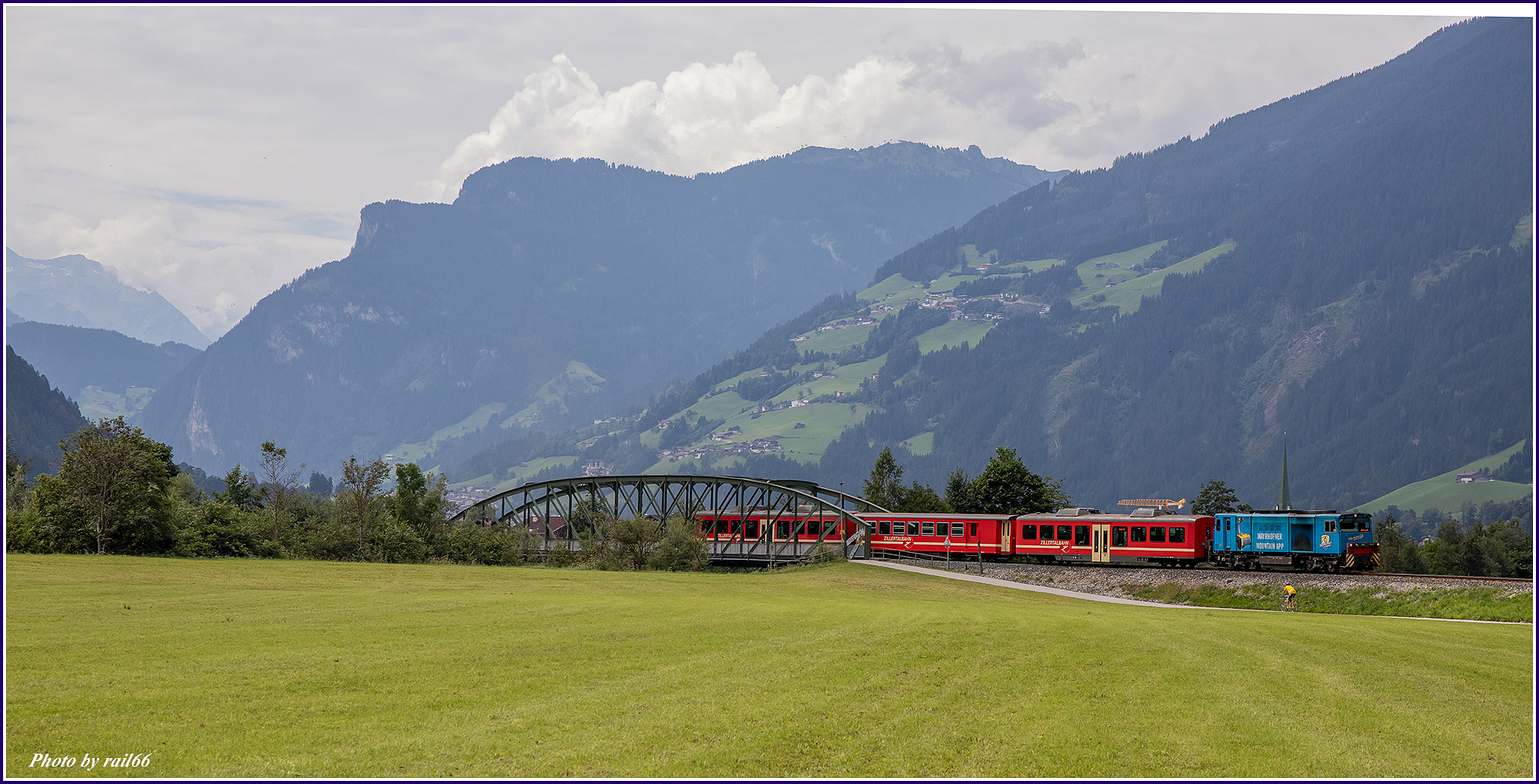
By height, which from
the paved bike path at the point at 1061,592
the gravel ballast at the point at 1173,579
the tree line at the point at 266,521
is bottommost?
the paved bike path at the point at 1061,592

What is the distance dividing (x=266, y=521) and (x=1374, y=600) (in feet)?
190

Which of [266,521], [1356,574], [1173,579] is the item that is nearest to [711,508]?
[266,521]

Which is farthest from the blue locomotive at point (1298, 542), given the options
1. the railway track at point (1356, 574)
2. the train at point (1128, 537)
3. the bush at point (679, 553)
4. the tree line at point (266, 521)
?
the tree line at point (266, 521)

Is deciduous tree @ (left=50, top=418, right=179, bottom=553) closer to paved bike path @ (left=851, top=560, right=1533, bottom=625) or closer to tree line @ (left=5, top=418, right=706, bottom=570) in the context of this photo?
tree line @ (left=5, top=418, right=706, bottom=570)

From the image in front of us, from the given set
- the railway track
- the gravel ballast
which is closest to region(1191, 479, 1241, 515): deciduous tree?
the gravel ballast

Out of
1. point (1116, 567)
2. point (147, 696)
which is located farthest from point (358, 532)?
point (147, 696)

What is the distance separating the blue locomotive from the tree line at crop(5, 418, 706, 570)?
1286 inches

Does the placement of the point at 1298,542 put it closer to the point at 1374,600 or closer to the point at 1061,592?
the point at 1374,600

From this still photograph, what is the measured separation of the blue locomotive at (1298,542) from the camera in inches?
2242

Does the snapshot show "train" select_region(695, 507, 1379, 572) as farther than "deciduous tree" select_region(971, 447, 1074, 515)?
No

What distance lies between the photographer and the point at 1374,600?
44.7 metres

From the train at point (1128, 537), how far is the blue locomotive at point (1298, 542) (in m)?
0.04

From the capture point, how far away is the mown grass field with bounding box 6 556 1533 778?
44.4 ft

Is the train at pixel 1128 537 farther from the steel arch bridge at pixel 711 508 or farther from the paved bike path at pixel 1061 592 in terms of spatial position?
the paved bike path at pixel 1061 592
